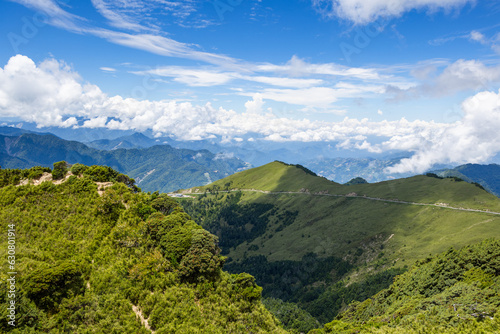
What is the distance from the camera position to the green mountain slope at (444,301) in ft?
116

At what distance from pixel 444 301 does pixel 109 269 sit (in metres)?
55.4

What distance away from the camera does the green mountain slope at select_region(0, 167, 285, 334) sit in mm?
30922

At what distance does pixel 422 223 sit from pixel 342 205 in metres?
59.6

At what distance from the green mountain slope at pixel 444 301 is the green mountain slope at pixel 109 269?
20615mm

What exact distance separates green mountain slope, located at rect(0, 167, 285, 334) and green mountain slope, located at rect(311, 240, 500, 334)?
20.6 metres

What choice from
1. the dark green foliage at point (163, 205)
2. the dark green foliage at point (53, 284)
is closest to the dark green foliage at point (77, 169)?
the dark green foliage at point (163, 205)

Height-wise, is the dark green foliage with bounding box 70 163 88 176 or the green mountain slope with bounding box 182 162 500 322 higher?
the dark green foliage with bounding box 70 163 88 176

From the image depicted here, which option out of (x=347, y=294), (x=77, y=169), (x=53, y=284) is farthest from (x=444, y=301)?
(x=77, y=169)

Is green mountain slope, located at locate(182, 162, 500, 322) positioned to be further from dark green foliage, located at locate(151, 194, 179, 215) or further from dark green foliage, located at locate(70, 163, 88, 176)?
dark green foliage, located at locate(70, 163, 88, 176)

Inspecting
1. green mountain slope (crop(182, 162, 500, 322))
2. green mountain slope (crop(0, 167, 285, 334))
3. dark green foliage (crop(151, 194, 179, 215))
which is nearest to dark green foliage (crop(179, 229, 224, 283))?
green mountain slope (crop(0, 167, 285, 334))

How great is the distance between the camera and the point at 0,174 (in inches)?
2172

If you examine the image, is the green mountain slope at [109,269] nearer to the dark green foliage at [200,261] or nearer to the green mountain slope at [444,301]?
the dark green foliage at [200,261]

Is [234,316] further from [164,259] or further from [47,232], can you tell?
[47,232]

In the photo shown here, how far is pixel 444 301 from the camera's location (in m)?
46.5
